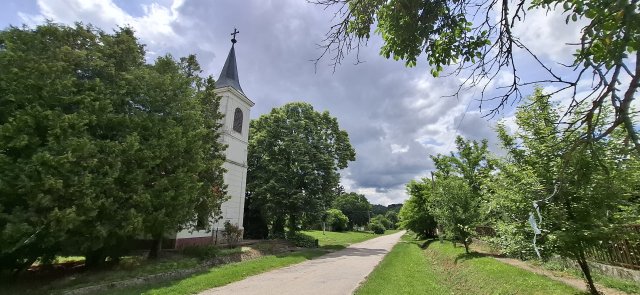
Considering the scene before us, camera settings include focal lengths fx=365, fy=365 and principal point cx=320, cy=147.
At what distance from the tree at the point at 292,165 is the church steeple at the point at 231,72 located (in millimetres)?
4961

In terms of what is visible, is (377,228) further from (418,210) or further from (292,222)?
(292,222)

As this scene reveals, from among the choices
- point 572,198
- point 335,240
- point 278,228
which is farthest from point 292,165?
point 572,198

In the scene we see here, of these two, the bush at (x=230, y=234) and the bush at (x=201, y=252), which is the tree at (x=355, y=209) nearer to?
the bush at (x=230, y=234)

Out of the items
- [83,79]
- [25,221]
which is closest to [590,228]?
[25,221]

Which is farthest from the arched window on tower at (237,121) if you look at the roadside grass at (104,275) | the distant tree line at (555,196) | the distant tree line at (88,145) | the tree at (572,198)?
the tree at (572,198)

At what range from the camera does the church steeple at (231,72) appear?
95.0 feet

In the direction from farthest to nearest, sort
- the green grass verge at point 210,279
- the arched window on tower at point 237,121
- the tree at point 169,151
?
the arched window on tower at point 237,121 → the tree at point 169,151 → the green grass verge at point 210,279

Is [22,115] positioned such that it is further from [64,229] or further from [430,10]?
[430,10]

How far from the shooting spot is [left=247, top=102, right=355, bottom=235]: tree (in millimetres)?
29562

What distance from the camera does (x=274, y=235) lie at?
30297mm

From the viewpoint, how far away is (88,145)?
35.3ft

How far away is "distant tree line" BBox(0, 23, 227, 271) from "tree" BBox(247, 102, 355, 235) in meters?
14.1

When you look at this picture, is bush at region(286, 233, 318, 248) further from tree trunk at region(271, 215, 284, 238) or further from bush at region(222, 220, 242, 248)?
bush at region(222, 220, 242, 248)

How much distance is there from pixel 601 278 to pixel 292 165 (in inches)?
916
